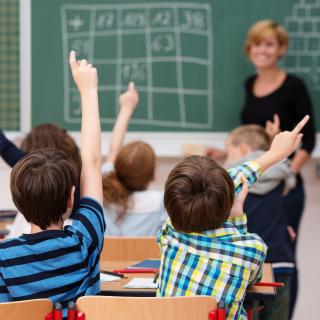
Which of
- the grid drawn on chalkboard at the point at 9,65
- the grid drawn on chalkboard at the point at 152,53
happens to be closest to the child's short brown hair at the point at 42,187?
Answer: the grid drawn on chalkboard at the point at 152,53

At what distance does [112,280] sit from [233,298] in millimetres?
544

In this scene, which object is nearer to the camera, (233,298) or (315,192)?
(233,298)

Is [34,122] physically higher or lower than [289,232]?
higher

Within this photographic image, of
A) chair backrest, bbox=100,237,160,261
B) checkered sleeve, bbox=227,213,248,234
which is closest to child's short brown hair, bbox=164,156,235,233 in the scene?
checkered sleeve, bbox=227,213,248,234

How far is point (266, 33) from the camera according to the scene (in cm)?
455

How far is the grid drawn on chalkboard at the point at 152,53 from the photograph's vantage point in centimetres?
488

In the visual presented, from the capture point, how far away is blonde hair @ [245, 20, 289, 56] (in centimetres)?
455

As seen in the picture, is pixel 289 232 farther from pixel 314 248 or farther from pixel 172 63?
pixel 172 63

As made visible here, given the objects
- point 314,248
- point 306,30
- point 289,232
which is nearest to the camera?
point 289,232

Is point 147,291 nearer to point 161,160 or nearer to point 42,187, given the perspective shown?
point 42,187

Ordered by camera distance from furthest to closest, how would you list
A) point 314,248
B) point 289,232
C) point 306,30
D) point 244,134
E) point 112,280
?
point 314,248 → point 306,30 → point 289,232 → point 244,134 → point 112,280

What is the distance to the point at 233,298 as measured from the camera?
2424 millimetres

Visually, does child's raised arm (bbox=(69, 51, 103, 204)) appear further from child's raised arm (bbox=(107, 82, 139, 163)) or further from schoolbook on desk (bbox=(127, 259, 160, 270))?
child's raised arm (bbox=(107, 82, 139, 163))

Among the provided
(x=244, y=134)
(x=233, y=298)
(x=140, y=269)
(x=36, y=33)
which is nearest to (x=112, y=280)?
(x=140, y=269)
